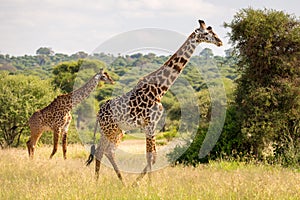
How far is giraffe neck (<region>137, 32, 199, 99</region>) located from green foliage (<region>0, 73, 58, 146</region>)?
1368cm

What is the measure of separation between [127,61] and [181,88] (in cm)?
1401

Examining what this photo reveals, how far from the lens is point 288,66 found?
43.8 ft

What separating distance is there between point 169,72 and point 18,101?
1428 centimetres

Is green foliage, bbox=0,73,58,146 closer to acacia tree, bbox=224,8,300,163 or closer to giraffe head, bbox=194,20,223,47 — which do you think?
acacia tree, bbox=224,8,300,163

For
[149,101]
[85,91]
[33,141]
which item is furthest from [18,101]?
[149,101]

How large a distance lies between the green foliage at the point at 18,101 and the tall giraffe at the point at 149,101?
1300 centimetres

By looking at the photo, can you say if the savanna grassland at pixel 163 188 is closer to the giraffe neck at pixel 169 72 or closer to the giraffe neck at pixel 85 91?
the giraffe neck at pixel 169 72

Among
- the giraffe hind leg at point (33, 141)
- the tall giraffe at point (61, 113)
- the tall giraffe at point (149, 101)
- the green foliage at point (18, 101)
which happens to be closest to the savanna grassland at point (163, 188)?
the tall giraffe at point (149, 101)

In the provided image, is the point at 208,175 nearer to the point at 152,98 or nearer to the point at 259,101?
the point at 152,98

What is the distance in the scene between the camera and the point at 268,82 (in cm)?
1359

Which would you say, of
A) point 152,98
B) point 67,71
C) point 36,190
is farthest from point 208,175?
point 67,71

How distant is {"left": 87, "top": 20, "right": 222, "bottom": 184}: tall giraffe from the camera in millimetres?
9195

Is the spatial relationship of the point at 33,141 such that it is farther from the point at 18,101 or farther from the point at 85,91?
the point at 18,101

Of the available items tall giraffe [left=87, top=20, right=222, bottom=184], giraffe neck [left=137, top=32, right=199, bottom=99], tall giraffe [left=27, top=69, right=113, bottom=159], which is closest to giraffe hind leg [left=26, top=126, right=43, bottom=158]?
tall giraffe [left=27, top=69, right=113, bottom=159]
